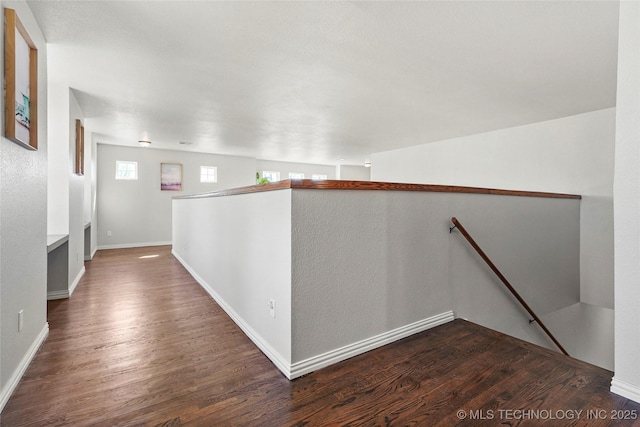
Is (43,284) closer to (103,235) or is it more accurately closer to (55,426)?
(55,426)

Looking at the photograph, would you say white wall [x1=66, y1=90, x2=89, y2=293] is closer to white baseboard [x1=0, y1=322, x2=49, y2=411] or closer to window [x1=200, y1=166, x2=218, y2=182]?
white baseboard [x1=0, y1=322, x2=49, y2=411]

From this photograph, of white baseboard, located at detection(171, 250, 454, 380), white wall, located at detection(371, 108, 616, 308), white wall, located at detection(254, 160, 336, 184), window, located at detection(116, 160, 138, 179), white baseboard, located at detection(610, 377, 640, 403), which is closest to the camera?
white baseboard, located at detection(610, 377, 640, 403)

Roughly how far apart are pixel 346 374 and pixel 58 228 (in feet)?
11.4

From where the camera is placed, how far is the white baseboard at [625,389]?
1555 mm

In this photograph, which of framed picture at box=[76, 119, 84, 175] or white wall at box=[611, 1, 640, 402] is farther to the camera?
framed picture at box=[76, 119, 84, 175]

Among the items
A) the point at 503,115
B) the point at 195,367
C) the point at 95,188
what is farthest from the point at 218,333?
the point at 95,188

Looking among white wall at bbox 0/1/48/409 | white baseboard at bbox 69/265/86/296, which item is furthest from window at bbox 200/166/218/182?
white wall at bbox 0/1/48/409

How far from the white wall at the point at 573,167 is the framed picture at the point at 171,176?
6503 millimetres

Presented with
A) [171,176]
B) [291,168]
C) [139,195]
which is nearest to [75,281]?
[139,195]

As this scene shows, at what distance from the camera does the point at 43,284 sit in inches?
88.7

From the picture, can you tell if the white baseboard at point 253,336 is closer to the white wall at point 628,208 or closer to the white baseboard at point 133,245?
the white wall at point 628,208

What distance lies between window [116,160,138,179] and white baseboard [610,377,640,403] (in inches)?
321

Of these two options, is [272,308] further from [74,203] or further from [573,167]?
[573,167]

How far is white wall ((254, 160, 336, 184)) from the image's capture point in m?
9.14
